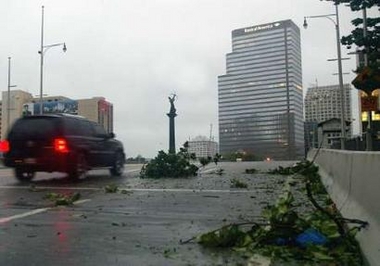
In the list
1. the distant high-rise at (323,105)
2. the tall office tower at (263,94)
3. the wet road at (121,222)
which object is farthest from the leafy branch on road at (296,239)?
the distant high-rise at (323,105)

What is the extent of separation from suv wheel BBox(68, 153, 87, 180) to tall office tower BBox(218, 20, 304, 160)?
4542 centimetres

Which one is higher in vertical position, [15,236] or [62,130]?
[62,130]

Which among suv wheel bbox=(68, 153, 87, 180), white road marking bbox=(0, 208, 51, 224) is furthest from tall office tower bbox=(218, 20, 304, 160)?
white road marking bbox=(0, 208, 51, 224)

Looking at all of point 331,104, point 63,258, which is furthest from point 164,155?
point 331,104

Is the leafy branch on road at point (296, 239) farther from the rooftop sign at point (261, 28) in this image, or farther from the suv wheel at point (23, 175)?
the rooftop sign at point (261, 28)

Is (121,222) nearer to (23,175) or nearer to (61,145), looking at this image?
(61,145)

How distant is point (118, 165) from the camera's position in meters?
19.7

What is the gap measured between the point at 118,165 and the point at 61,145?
4218mm

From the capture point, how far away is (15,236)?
6.95 m

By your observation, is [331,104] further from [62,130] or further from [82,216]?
[82,216]

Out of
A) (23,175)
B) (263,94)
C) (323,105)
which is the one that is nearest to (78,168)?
(23,175)

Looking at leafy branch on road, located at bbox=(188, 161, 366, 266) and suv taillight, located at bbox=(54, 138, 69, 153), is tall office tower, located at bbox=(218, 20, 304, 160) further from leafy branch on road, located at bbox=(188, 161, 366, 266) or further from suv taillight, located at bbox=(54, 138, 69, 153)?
leafy branch on road, located at bbox=(188, 161, 366, 266)

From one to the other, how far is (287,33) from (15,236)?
2376 inches

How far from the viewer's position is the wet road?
5.75 meters
